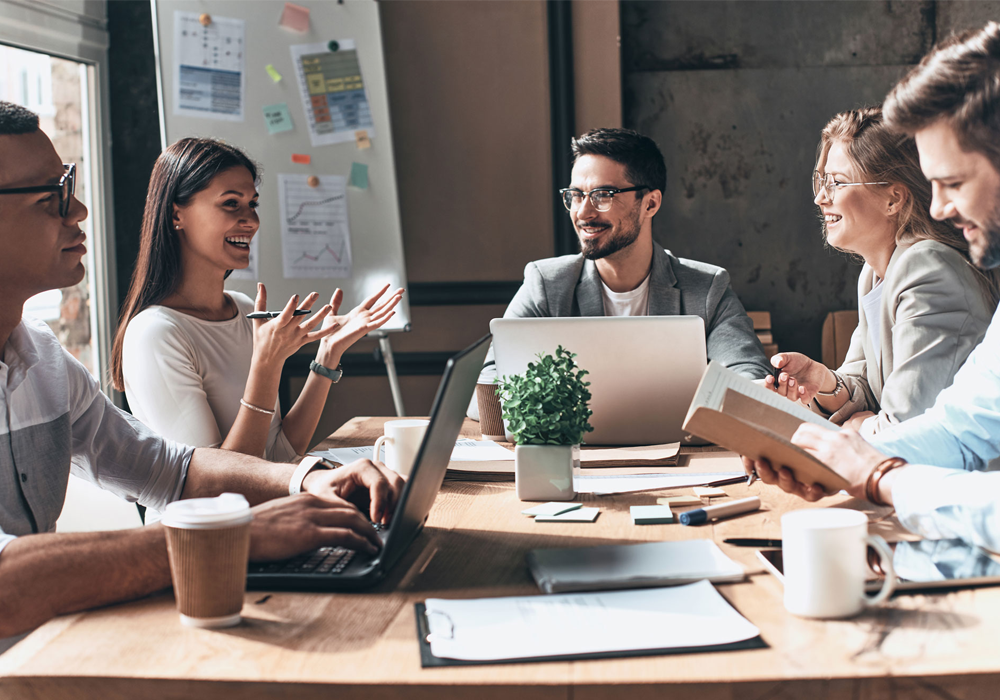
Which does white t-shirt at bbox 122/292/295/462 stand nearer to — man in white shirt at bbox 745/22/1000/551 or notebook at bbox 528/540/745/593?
notebook at bbox 528/540/745/593

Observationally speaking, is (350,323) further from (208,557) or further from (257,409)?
(208,557)

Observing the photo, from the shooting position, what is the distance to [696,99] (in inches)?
141

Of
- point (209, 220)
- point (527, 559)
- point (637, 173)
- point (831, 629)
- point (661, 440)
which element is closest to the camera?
point (831, 629)

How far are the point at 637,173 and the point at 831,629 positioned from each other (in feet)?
6.55

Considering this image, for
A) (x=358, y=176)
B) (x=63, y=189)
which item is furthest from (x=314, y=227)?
(x=63, y=189)

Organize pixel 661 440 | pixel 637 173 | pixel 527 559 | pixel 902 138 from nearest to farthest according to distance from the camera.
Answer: pixel 527 559 → pixel 661 440 → pixel 902 138 → pixel 637 173

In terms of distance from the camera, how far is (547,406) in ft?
4.23

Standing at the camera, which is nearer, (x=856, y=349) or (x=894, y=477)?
(x=894, y=477)

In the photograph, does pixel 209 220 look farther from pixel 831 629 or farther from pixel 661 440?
pixel 831 629

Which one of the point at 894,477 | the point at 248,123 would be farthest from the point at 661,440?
the point at 248,123

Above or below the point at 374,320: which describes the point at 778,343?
below

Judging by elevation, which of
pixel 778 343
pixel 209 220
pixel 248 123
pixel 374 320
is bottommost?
pixel 778 343

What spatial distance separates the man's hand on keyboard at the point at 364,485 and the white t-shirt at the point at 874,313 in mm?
1160

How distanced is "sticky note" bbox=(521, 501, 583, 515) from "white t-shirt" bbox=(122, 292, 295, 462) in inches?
33.3
